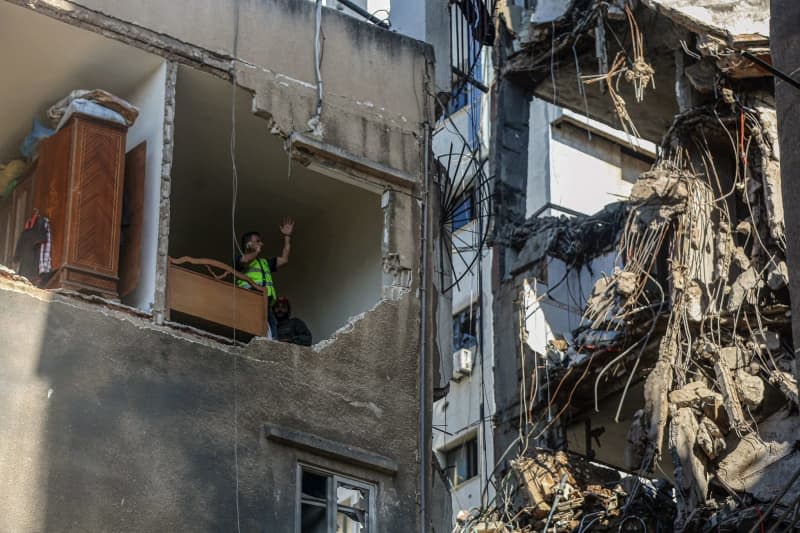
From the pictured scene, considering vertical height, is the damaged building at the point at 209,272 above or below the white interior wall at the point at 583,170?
below

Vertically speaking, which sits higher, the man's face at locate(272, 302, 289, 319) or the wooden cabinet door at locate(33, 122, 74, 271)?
the wooden cabinet door at locate(33, 122, 74, 271)

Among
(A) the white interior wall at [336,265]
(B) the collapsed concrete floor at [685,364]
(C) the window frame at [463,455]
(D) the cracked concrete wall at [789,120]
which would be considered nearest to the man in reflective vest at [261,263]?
(A) the white interior wall at [336,265]

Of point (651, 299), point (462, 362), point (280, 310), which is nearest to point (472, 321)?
point (462, 362)

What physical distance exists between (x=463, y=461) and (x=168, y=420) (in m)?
18.1

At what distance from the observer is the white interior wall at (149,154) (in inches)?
602

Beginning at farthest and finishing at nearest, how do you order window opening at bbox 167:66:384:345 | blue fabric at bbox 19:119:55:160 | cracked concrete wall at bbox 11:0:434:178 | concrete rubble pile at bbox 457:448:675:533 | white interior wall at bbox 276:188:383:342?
concrete rubble pile at bbox 457:448:675:533 < white interior wall at bbox 276:188:383:342 < blue fabric at bbox 19:119:55:160 < window opening at bbox 167:66:384:345 < cracked concrete wall at bbox 11:0:434:178

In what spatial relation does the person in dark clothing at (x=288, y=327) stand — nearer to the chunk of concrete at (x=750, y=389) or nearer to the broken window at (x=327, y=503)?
the broken window at (x=327, y=503)

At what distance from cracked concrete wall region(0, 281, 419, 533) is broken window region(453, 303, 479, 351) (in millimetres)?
16065

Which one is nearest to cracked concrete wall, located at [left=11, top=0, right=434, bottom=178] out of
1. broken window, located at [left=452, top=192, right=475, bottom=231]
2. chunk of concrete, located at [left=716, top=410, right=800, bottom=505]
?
broken window, located at [left=452, top=192, right=475, bottom=231]

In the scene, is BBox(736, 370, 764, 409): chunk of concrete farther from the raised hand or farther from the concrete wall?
Answer: the concrete wall

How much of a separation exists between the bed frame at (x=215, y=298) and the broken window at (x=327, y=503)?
5.31ft

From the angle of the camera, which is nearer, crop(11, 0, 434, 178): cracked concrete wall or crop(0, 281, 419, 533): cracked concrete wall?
crop(0, 281, 419, 533): cracked concrete wall

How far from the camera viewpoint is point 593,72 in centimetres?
2575

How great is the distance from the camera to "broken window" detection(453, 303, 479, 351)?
32281 millimetres
